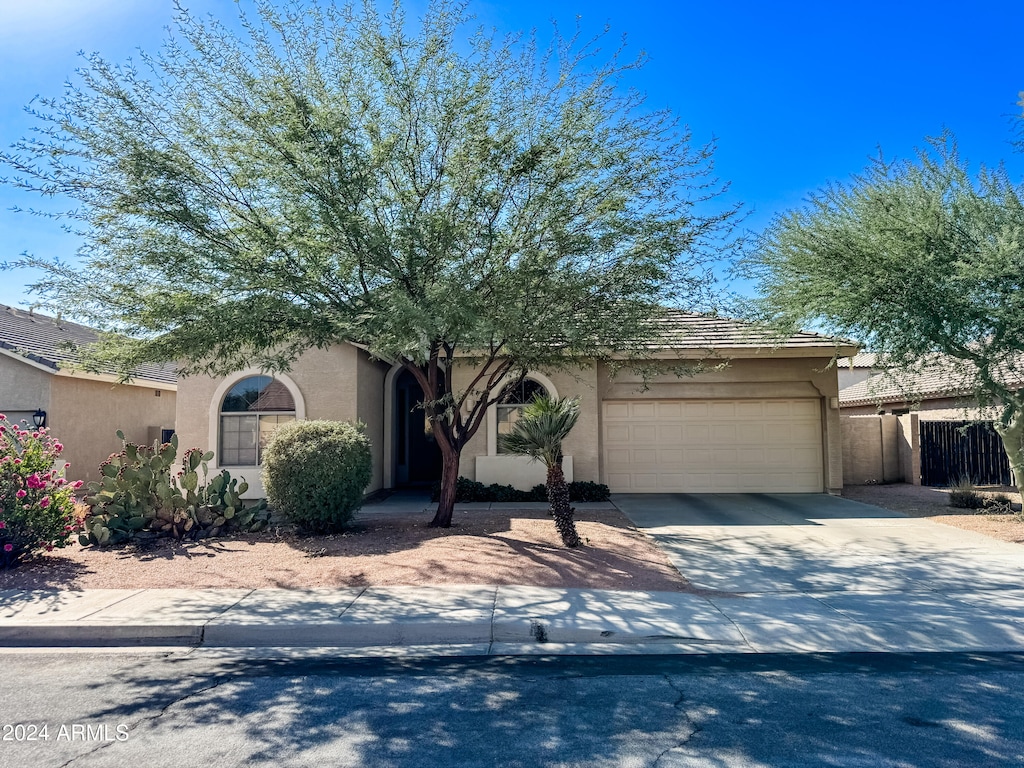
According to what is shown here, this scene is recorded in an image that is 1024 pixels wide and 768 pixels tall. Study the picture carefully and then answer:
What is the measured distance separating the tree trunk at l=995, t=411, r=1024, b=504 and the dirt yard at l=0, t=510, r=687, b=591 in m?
7.14

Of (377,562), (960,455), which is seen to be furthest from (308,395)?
(960,455)

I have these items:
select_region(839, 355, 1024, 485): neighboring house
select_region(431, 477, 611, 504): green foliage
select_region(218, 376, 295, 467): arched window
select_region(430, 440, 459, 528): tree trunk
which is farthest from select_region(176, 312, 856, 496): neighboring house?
select_region(430, 440, 459, 528): tree trunk

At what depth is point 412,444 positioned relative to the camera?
19297 millimetres

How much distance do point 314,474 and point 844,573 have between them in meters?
7.29

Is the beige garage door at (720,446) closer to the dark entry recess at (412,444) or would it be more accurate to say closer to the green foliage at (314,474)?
the dark entry recess at (412,444)

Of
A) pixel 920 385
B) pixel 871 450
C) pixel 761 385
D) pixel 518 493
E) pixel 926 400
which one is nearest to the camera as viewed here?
pixel 518 493

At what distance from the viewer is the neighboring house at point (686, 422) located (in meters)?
15.5

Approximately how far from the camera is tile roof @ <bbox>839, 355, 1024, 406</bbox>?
13.4 metres

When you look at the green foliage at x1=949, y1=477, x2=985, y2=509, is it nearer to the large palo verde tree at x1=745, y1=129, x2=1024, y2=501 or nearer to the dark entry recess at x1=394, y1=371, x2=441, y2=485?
the large palo verde tree at x1=745, y1=129, x2=1024, y2=501

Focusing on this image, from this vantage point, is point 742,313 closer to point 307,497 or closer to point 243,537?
point 307,497

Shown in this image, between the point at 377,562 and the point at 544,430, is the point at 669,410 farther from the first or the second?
the point at 377,562

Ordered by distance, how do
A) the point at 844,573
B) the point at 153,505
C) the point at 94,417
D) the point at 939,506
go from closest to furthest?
the point at 844,573, the point at 153,505, the point at 939,506, the point at 94,417

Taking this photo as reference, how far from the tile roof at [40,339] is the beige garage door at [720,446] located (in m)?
10.8

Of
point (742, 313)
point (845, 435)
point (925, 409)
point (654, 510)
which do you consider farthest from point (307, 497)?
point (925, 409)
